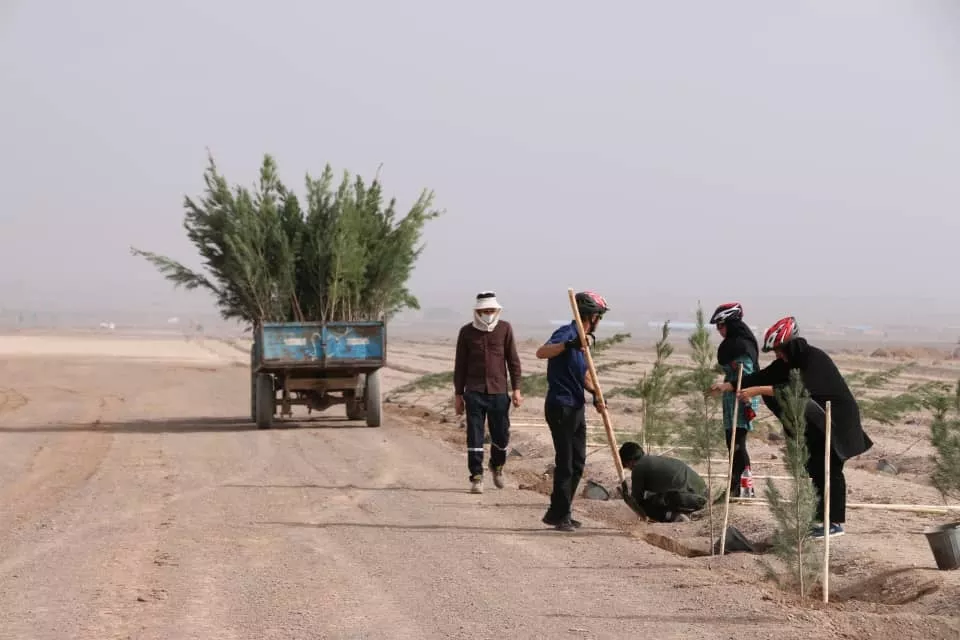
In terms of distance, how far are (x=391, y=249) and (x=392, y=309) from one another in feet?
3.58

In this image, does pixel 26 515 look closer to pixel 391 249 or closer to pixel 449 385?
pixel 391 249

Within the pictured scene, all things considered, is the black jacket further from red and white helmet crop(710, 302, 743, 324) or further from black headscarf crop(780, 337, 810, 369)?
red and white helmet crop(710, 302, 743, 324)

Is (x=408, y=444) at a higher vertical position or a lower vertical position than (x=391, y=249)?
lower

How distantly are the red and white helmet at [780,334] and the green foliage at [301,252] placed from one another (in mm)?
10928

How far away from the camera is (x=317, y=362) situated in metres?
18.5

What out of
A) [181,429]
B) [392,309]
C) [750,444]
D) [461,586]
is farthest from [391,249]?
[461,586]

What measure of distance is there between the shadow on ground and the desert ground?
1.96m

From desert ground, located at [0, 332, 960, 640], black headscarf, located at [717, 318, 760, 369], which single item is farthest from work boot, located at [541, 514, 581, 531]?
black headscarf, located at [717, 318, 760, 369]

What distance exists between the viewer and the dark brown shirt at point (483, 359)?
1195 centimetres

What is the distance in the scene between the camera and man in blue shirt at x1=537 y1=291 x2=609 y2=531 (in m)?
9.83

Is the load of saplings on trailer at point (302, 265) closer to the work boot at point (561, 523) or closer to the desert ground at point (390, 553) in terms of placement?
the desert ground at point (390, 553)

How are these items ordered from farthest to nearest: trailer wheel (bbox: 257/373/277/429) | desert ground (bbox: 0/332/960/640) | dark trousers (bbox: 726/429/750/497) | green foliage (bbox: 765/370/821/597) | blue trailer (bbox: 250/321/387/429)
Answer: trailer wheel (bbox: 257/373/277/429), blue trailer (bbox: 250/321/387/429), dark trousers (bbox: 726/429/750/497), green foliage (bbox: 765/370/821/597), desert ground (bbox: 0/332/960/640)

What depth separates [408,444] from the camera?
657 inches

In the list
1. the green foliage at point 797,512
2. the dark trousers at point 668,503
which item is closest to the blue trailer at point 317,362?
the dark trousers at point 668,503
